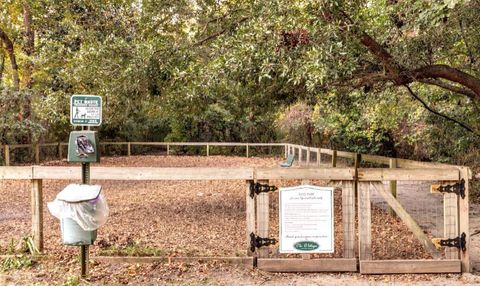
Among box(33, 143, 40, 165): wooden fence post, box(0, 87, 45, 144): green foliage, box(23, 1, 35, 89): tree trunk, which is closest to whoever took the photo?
box(0, 87, 45, 144): green foliage

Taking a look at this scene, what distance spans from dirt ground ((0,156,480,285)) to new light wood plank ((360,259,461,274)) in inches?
3.3

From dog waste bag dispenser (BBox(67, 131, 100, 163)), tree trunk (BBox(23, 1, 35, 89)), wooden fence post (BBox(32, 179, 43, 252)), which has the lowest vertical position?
wooden fence post (BBox(32, 179, 43, 252))

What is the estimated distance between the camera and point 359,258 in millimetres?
5191

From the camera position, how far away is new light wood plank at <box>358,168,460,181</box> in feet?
16.8

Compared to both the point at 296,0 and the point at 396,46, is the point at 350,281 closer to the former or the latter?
the point at 296,0

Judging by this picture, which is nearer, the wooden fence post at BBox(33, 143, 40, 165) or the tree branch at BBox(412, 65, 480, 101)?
the tree branch at BBox(412, 65, 480, 101)

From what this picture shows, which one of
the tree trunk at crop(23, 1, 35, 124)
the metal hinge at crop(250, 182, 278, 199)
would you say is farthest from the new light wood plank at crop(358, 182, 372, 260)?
the tree trunk at crop(23, 1, 35, 124)

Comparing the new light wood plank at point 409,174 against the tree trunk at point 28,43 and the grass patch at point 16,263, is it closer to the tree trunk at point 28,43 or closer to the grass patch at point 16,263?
the grass patch at point 16,263

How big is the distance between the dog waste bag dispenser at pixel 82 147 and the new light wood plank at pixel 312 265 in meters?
2.35

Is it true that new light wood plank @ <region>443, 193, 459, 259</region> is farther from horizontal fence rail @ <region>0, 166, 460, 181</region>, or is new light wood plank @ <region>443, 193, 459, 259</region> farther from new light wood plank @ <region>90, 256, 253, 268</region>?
new light wood plank @ <region>90, 256, 253, 268</region>

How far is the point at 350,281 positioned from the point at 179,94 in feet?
13.9

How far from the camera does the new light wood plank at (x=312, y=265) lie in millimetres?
5137

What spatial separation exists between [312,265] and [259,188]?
3.58ft

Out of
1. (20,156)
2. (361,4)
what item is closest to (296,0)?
(361,4)
